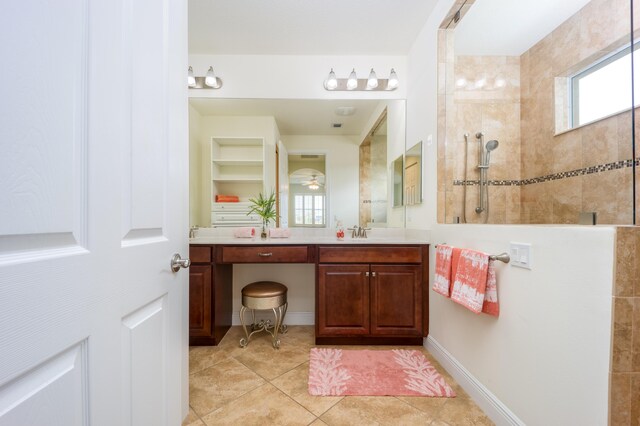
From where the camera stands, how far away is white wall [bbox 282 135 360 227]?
2.48m

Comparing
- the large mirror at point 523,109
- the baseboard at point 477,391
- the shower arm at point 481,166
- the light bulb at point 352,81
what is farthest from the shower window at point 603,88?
the light bulb at point 352,81

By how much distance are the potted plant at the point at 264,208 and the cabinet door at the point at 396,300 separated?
1.06 metres

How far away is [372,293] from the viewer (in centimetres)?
197

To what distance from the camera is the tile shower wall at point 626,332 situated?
779mm

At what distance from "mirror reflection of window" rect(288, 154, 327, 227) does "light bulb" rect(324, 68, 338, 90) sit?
64 centimetres

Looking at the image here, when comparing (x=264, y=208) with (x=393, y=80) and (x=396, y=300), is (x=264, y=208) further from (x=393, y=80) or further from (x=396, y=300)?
(x=393, y=80)

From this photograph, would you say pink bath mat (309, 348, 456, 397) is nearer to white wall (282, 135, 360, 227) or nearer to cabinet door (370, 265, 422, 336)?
cabinet door (370, 265, 422, 336)

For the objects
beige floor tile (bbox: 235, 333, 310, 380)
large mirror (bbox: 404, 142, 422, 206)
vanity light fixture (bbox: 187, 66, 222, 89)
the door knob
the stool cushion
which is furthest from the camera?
vanity light fixture (bbox: 187, 66, 222, 89)

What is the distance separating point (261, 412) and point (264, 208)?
1.55m

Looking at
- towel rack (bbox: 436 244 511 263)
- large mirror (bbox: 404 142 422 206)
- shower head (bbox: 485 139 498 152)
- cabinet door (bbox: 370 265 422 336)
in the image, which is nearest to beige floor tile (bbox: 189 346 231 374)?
cabinet door (bbox: 370 265 422 336)

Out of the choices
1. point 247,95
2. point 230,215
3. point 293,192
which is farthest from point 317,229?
point 247,95

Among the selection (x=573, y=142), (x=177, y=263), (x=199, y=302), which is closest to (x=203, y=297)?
(x=199, y=302)

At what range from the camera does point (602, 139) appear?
142 cm

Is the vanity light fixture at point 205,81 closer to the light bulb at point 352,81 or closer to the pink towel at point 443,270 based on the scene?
the light bulb at point 352,81
